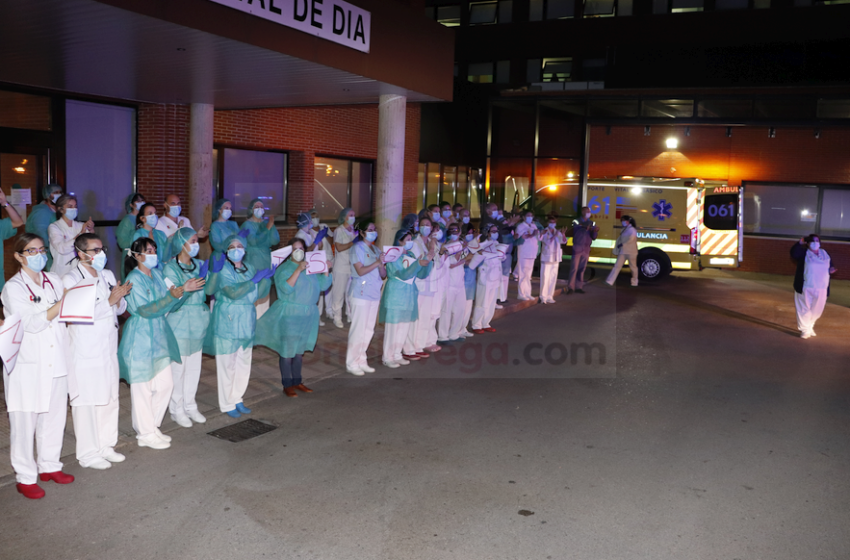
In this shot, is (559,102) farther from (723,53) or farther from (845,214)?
(845,214)

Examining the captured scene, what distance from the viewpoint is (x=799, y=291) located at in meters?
13.2

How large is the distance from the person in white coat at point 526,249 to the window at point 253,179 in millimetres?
5441

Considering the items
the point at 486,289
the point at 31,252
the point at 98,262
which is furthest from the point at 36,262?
the point at 486,289

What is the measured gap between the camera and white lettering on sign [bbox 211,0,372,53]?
842 centimetres

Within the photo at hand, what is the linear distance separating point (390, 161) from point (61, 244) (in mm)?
5213

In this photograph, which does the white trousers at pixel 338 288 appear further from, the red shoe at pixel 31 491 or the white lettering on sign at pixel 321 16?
the red shoe at pixel 31 491

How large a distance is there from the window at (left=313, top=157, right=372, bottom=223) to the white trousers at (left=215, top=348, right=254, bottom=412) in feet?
35.2

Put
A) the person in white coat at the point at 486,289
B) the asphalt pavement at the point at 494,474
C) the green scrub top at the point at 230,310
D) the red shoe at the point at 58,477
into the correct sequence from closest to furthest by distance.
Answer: the asphalt pavement at the point at 494,474, the red shoe at the point at 58,477, the green scrub top at the point at 230,310, the person in white coat at the point at 486,289

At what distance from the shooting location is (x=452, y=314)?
11984 mm

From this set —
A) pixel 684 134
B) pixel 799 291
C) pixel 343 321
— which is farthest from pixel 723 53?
pixel 343 321

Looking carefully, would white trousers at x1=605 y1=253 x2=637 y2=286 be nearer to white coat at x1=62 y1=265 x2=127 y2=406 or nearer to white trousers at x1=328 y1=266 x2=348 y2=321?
white trousers at x1=328 y1=266 x2=348 y2=321

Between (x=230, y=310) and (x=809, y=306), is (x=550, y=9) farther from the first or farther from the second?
(x=230, y=310)

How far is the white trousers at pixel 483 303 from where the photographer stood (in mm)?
12719

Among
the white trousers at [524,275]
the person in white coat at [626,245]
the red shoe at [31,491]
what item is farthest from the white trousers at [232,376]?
the person in white coat at [626,245]
